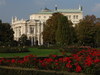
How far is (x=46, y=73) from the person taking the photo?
1145 centimetres

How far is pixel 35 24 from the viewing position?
112000 millimetres

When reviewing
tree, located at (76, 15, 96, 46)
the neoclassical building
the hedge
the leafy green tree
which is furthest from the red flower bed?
the neoclassical building

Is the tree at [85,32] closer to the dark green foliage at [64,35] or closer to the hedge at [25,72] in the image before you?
the dark green foliage at [64,35]

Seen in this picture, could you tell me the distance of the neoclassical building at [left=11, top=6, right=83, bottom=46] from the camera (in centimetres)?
11056

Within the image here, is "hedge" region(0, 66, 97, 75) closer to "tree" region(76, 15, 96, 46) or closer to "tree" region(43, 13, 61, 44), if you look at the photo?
"tree" region(43, 13, 61, 44)

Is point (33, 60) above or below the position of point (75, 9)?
below

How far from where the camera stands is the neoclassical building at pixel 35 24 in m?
111

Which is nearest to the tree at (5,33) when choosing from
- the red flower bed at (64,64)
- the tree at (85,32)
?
the tree at (85,32)

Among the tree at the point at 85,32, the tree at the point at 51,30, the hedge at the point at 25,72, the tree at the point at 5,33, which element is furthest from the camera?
the tree at the point at 5,33

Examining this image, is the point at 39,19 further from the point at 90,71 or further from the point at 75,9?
the point at 90,71

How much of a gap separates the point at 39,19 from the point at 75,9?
1658cm

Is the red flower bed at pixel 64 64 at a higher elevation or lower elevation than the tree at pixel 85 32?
lower

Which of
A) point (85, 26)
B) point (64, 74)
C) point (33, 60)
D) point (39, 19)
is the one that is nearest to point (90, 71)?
point (64, 74)

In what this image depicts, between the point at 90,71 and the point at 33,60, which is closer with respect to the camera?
the point at 90,71
